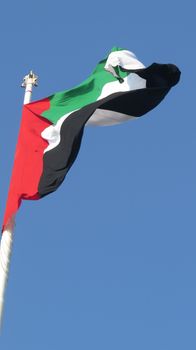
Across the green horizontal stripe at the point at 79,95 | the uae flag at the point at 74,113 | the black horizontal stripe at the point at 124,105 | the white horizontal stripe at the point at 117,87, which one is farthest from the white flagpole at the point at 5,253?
the green horizontal stripe at the point at 79,95

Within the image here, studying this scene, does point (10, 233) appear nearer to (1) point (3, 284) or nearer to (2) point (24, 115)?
(1) point (3, 284)

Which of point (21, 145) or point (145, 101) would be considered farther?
point (145, 101)

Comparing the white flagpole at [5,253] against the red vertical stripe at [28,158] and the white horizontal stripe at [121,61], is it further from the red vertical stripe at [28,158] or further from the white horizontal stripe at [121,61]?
the white horizontal stripe at [121,61]

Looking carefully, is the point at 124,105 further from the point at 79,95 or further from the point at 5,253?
the point at 5,253

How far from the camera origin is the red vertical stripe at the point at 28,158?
1888 centimetres

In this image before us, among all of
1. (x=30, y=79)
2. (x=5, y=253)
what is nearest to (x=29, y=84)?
(x=30, y=79)

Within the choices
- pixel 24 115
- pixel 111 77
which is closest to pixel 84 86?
pixel 111 77

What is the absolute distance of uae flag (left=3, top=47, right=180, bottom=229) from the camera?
19.3m

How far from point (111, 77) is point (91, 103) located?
1299 millimetres

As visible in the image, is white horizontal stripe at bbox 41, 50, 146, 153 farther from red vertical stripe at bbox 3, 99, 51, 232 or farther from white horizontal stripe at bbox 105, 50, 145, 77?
red vertical stripe at bbox 3, 99, 51, 232

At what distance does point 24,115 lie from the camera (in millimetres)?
20562

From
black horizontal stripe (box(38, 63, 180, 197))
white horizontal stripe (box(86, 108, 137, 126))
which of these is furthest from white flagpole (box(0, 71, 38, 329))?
white horizontal stripe (box(86, 108, 137, 126))

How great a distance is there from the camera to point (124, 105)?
71.2 feet

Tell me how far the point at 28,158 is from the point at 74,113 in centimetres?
194
